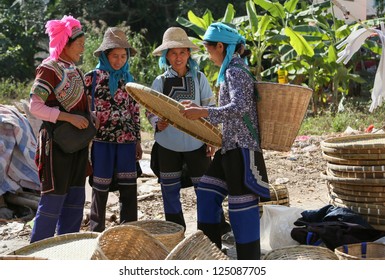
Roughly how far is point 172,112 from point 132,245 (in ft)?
2.89

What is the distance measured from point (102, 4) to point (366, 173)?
510 inches

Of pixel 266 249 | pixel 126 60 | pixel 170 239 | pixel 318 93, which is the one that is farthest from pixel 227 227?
pixel 318 93

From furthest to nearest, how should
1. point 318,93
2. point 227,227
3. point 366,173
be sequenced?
point 318,93 < point 227,227 < point 366,173

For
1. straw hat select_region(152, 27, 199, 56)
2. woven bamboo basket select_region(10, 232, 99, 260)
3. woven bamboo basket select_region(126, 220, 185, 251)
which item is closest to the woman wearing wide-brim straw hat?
straw hat select_region(152, 27, 199, 56)

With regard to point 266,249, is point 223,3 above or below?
above

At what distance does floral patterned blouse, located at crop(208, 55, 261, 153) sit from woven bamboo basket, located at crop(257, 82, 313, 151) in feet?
0.17

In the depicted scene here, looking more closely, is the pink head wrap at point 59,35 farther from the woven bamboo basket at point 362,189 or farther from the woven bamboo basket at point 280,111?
the woven bamboo basket at point 362,189

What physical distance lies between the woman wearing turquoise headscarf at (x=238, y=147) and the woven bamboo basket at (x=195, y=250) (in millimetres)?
553

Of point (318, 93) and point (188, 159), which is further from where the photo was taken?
point (318, 93)

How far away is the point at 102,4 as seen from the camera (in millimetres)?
16625

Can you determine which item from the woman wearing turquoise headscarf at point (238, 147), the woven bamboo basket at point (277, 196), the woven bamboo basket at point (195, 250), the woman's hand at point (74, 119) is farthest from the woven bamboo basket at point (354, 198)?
the woman's hand at point (74, 119)

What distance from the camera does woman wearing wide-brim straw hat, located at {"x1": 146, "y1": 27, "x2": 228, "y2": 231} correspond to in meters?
4.80

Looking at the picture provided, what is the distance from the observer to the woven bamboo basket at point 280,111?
3.87 m

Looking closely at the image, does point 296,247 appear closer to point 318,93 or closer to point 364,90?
point 318,93
